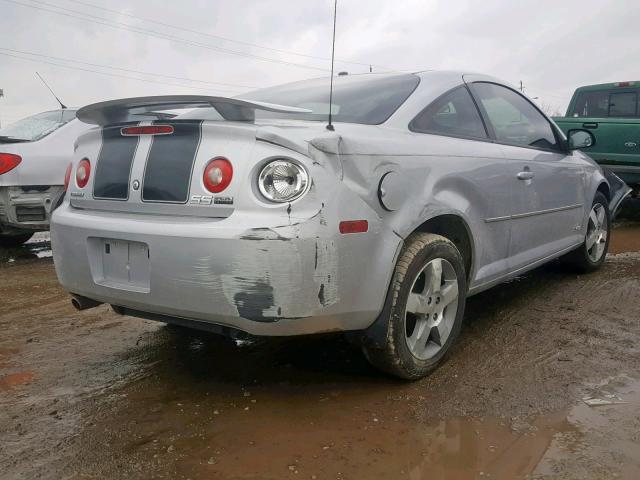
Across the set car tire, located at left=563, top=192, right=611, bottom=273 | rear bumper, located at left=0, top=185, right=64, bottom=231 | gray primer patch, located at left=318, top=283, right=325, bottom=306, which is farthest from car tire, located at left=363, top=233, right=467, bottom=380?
rear bumper, located at left=0, top=185, right=64, bottom=231

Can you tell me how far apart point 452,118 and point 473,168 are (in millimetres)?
316

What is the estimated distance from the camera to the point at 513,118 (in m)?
3.75

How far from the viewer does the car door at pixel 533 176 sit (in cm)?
342

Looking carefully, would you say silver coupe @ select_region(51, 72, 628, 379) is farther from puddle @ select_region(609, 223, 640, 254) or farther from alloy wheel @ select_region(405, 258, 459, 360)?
puddle @ select_region(609, 223, 640, 254)

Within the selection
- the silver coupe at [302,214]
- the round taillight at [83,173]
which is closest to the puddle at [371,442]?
the silver coupe at [302,214]

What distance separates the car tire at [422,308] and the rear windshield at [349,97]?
2.18ft

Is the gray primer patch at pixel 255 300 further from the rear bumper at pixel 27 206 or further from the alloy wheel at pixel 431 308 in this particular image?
the rear bumper at pixel 27 206

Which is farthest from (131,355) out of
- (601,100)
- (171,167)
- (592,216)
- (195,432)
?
(601,100)

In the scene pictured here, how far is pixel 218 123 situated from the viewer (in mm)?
2344

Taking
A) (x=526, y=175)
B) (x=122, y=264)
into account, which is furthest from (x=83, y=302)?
(x=526, y=175)

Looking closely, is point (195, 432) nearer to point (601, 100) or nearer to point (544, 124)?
point (544, 124)

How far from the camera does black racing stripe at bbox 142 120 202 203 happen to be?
233 cm

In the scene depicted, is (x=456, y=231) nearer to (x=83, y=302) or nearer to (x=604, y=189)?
(x=83, y=302)

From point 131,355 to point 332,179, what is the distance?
68.5 inches
